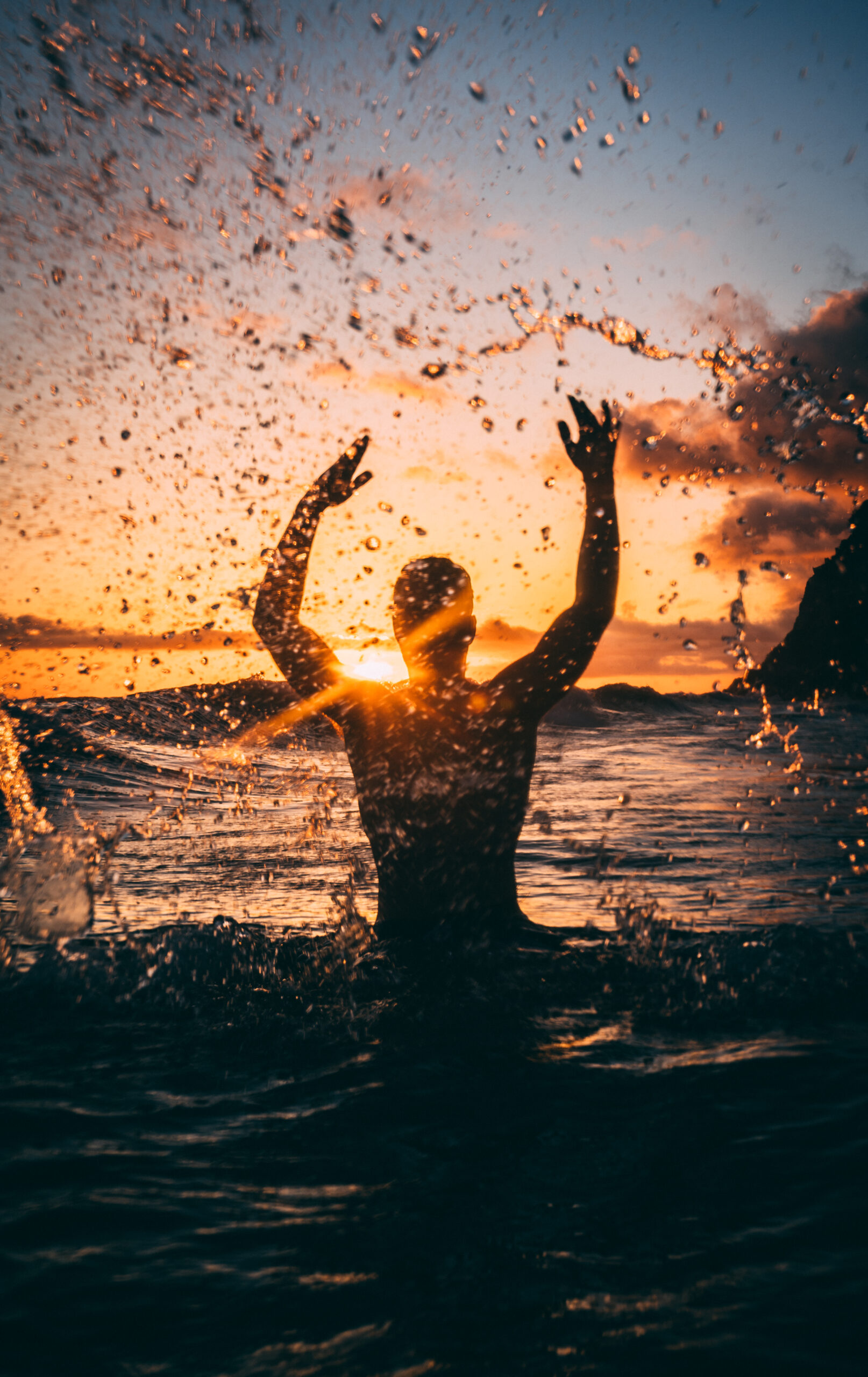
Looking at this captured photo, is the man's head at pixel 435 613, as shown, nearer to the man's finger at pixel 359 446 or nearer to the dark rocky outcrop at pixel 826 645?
the man's finger at pixel 359 446

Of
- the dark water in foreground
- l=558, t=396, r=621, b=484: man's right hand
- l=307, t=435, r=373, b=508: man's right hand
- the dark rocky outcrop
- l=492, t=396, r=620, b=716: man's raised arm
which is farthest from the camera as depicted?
the dark rocky outcrop

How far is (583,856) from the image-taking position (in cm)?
742

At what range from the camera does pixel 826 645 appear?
50.5 meters

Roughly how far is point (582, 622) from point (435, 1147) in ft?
6.22

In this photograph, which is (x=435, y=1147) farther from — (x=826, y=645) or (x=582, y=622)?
(x=826, y=645)

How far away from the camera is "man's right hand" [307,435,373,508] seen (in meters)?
3.55

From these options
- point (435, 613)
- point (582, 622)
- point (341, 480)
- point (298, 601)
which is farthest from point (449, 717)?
point (341, 480)

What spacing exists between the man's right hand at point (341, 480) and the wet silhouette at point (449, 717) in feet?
1.63

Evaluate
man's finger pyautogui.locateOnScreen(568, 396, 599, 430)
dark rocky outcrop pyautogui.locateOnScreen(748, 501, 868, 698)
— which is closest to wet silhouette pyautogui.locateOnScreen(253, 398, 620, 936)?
man's finger pyautogui.locateOnScreen(568, 396, 599, 430)

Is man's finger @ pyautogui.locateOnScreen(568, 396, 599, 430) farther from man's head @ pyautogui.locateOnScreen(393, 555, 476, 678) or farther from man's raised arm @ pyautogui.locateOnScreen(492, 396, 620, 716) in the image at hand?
man's head @ pyautogui.locateOnScreen(393, 555, 476, 678)

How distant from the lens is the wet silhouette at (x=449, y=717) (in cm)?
300

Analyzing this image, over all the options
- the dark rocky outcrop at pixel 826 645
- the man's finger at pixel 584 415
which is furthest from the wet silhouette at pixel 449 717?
the dark rocky outcrop at pixel 826 645

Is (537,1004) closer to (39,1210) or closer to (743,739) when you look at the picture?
(39,1210)

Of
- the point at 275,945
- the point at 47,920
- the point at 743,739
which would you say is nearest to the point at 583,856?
the point at 275,945
